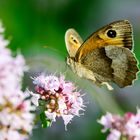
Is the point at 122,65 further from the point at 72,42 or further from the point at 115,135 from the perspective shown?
the point at 115,135

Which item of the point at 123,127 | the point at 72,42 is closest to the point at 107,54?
the point at 72,42

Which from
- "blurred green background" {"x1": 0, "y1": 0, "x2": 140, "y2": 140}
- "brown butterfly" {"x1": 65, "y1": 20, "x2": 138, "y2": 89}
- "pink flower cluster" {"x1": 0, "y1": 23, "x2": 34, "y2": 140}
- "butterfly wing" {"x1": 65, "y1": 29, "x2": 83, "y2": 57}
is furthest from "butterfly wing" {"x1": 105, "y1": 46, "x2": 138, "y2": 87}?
"blurred green background" {"x1": 0, "y1": 0, "x2": 140, "y2": 140}

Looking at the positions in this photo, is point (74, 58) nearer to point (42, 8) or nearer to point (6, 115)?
point (6, 115)

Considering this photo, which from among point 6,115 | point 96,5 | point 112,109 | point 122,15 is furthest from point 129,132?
point 122,15

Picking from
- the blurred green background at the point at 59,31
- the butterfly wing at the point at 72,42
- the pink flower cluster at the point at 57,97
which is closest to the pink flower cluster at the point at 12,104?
the pink flower cluster at the point at 57,97

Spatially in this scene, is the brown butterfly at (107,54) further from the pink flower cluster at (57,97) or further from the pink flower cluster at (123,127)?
the pink flower cluster at (123,127)

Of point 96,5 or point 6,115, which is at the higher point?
point 96,5

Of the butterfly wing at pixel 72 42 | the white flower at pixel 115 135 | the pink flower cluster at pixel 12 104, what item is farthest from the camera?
the butterfly wing at pixel 72 42
